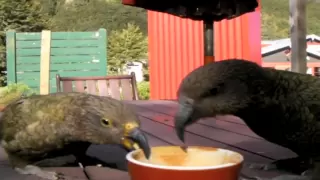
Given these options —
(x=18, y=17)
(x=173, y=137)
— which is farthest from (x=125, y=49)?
(x=173, y=137)

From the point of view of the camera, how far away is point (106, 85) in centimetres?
355

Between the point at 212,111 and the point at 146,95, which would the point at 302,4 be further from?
the point at 146,95

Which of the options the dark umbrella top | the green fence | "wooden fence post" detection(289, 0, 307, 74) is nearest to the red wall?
"wooden fence post" detection(289, 0, 307, 74)

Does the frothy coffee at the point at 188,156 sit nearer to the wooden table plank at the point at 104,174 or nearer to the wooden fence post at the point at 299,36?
the wooden table plank at the point at 104,174

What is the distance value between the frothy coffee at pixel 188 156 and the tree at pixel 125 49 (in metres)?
10.5

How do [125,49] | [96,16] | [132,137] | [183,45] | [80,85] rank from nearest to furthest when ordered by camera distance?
[132,137] < [80,85] < [183,45] < [125,49] < [96,16]

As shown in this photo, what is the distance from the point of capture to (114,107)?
1220 mm

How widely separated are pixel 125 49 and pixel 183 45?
24.4ft

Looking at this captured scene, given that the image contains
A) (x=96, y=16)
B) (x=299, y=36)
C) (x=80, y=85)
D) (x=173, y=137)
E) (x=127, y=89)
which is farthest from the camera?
(x=96, y=16)

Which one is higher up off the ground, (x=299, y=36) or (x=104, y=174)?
(x=299, y=36)

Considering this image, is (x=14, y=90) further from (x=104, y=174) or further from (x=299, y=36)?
(x=104, y=174)

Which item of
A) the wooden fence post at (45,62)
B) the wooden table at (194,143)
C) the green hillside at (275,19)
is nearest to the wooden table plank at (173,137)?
the wooden table at (194,143)

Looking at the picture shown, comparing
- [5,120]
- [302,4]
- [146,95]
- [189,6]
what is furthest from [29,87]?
[5,120]

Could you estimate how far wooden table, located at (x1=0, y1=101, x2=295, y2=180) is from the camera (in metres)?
1.15
